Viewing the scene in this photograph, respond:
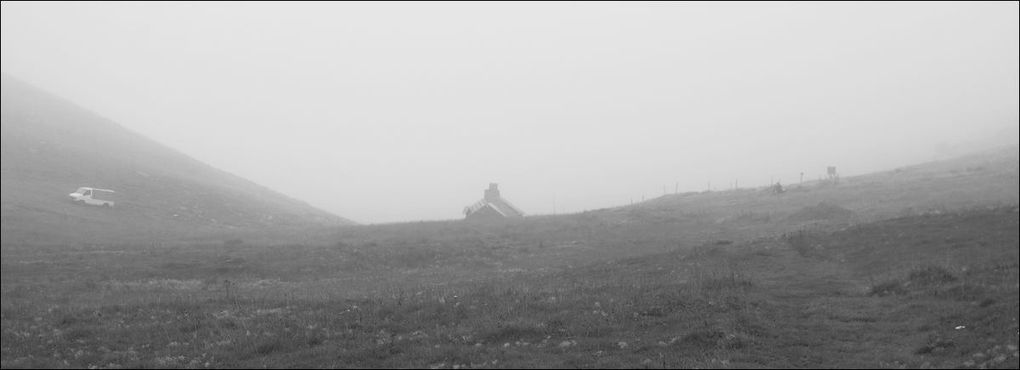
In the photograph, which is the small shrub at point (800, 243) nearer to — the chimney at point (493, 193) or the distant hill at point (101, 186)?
the distant hill at point (101, 186)

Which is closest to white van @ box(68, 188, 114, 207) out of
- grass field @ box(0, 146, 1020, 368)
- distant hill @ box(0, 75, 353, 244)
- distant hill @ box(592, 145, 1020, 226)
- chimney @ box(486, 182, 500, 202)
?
distant hill @ box(0, 75, 353, 244)

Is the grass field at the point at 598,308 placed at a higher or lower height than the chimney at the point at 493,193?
lower

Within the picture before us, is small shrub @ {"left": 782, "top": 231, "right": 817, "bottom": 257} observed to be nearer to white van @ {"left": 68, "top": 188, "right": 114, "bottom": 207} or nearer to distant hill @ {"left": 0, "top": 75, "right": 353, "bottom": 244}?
distant hill @ {"left": 0, "top": 75, "right": 353, "bottom": 244}

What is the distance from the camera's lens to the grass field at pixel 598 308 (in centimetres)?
1329

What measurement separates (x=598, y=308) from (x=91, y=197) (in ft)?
230

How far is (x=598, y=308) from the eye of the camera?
18.0 meters

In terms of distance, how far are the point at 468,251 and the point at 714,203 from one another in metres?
33.6

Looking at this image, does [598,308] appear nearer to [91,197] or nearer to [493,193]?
[91,197]

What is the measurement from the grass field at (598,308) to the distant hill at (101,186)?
67.6 feet

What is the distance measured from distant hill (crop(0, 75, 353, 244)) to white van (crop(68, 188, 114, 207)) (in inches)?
45.1

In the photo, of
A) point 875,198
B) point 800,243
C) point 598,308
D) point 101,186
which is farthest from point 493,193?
point 598,308

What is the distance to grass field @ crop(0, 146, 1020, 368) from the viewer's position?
13289 millimetres

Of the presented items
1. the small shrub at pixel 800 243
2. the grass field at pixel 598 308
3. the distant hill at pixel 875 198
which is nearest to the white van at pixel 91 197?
the grass field at pixel 598 308

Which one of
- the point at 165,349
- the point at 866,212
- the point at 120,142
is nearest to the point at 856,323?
the point at 165,349
